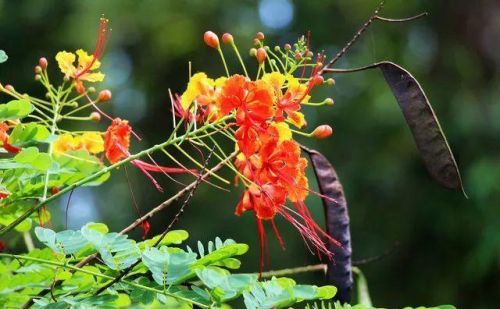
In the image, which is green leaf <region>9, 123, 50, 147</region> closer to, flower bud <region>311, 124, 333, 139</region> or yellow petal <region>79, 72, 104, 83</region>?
yellow petal <region>79, 72, 104, 83</region>

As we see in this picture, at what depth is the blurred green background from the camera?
540 centimetres

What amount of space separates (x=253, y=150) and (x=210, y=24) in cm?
529

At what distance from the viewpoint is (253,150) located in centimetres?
116

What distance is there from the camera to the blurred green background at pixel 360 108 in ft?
17.7

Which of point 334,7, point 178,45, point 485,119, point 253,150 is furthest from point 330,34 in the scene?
point 253,150

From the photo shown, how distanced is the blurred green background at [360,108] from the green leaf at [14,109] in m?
4.24

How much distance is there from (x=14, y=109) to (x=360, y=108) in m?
5.46

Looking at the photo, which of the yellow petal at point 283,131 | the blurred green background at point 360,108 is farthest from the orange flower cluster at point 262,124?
the blurred green background at point 360,108

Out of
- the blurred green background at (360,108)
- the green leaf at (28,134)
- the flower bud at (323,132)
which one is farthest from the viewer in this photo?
the blurred green background at (360,108)

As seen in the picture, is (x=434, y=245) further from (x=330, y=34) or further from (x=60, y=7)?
(x=60, y=7)

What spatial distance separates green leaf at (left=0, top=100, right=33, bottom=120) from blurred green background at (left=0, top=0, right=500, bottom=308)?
4.24m

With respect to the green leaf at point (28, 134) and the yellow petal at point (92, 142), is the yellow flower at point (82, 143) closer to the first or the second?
the yellow petal at point (92, 142)

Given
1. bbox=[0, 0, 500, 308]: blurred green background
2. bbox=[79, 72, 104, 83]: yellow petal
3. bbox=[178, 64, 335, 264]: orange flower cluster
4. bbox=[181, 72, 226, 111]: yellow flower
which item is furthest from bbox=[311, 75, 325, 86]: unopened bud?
bbox=[0, 0, 500, 308]: blurred green background

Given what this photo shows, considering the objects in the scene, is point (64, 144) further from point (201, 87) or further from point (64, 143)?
point (201, 87)
